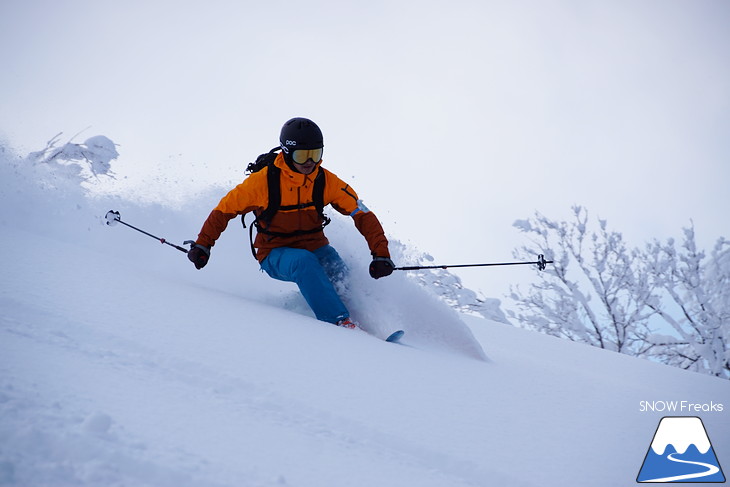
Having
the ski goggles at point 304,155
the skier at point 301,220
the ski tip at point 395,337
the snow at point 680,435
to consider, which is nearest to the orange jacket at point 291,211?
the skier at point 301,220

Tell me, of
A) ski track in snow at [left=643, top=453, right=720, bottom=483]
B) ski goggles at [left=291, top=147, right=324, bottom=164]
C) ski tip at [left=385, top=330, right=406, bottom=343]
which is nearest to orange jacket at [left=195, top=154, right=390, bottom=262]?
ski goggles at [left=291, top=147, right=324, bottom=164]

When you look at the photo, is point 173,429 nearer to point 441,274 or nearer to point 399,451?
point 399,451

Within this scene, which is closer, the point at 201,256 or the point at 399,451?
the point at 399,451

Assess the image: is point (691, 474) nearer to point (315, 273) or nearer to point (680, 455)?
point (680, 455)

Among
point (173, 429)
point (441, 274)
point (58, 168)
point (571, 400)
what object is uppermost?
point (441, 274)

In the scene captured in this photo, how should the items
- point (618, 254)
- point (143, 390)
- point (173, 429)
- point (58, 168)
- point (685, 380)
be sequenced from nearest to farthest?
point (173, 429)
point (143, 390)
point (685, 380)
point (58, 168)
point (618, 254)

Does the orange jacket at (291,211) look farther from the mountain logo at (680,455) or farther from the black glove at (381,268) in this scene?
the mountain logo at (680,455)

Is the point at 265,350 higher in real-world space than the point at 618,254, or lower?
lower

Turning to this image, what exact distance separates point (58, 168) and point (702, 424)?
657 cm

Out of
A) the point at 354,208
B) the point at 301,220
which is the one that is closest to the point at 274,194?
the point at 301,220

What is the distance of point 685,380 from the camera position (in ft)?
11.2

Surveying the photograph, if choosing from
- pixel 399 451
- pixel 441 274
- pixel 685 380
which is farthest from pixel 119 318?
pixel 441 274

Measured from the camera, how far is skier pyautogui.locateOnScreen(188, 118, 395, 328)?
3367 mm

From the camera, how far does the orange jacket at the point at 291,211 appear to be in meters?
3.49
